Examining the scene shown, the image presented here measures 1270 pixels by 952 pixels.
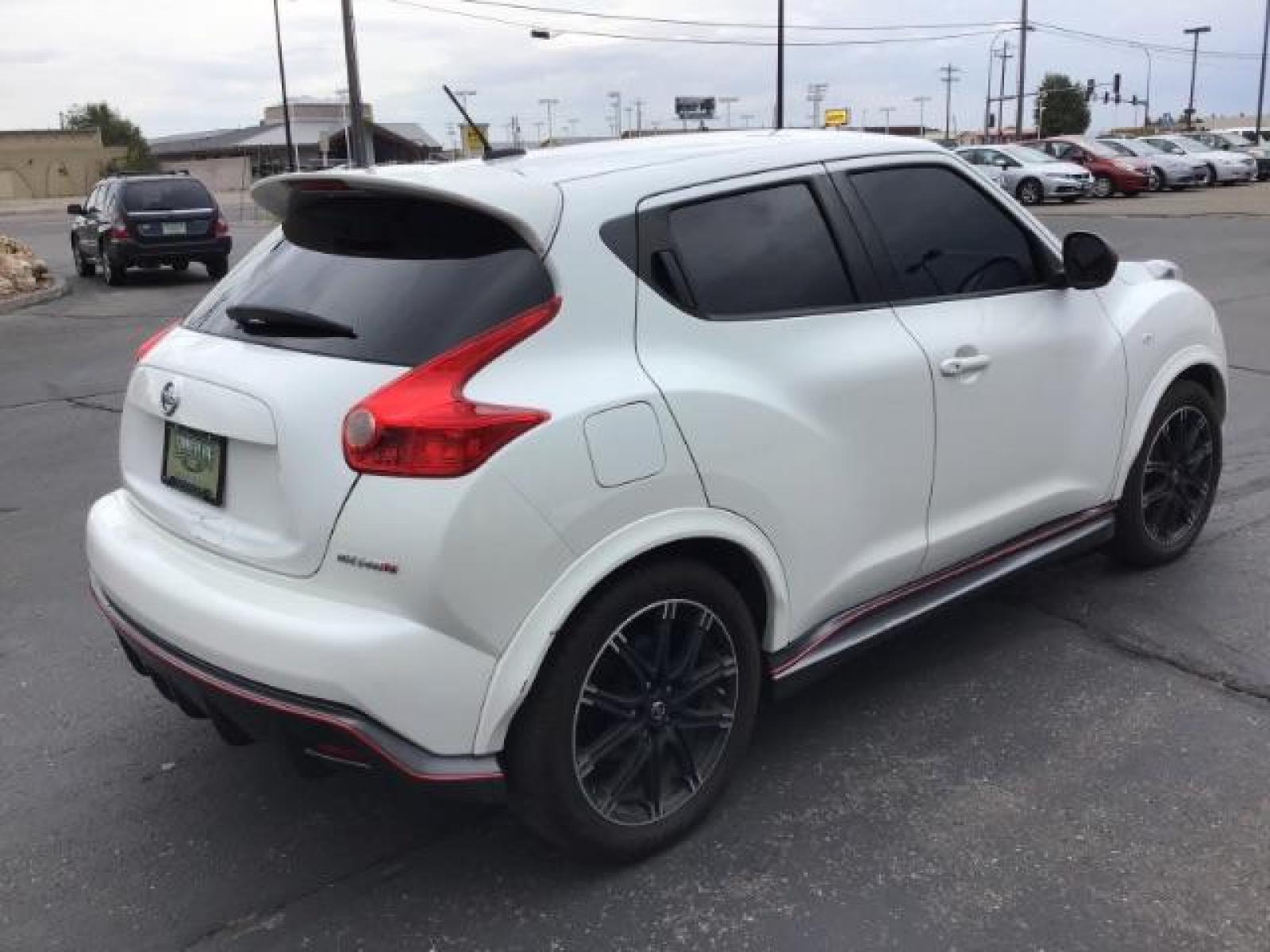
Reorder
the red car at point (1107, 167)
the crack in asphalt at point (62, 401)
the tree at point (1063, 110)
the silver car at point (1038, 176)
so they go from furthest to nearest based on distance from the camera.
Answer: the tree at point (1063, 110) → the red car at point (1107, 167) → the silver car at point (1038, 176) → the crack in asphalt at point (62, 401)

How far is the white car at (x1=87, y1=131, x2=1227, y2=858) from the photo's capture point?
2.44 metres

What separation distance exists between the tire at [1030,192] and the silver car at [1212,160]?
798 cm

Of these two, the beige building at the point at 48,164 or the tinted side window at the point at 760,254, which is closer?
the tinted side window at the point at 760,254

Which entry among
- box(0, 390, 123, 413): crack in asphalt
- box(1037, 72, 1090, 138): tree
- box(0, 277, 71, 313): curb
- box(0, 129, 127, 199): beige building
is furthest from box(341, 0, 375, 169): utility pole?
box(1037, 72, 1090, 138): tree

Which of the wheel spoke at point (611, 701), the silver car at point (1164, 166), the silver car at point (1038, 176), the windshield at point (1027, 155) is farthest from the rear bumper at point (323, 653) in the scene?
the silver car at point (1164, 166)

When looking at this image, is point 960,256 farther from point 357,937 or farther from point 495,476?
point 357,937

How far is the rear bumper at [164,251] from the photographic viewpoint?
1762 cm

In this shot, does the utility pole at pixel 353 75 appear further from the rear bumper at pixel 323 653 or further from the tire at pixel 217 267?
the rear bumper at pixel 323 653

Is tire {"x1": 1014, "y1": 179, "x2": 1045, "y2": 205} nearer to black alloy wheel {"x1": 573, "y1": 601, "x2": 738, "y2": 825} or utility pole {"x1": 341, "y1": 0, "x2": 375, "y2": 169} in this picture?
utility pole {"x1": 341, "y1": 0, "x2": 375, "y2": 169}

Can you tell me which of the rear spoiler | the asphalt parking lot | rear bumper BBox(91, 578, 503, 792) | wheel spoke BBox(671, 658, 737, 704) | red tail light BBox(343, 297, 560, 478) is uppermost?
the rear spoiler

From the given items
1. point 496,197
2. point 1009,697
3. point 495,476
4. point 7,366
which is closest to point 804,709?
point 1009,697

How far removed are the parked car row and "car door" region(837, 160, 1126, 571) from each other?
26.0 metres

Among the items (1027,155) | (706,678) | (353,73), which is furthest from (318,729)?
(1027,155)

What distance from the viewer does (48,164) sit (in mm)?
83312
